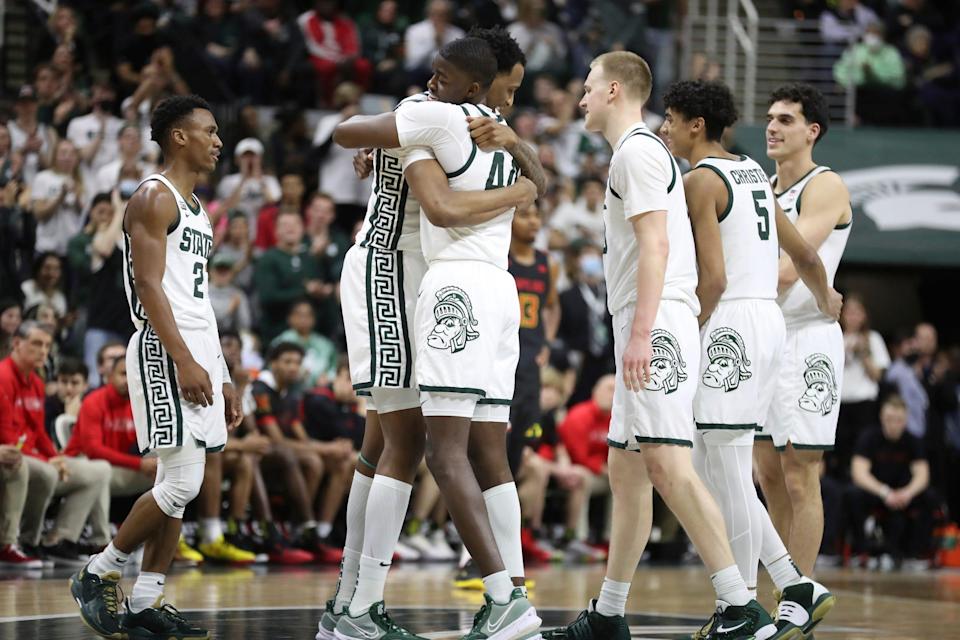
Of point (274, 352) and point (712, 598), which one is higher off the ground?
point (274, 352)

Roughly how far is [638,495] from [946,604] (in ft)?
12.6

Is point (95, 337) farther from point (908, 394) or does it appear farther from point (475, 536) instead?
point (908, 394)

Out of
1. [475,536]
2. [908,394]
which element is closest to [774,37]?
[908,394]

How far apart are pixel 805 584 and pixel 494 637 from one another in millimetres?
1618

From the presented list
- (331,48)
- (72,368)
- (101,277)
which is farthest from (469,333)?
(331,48)

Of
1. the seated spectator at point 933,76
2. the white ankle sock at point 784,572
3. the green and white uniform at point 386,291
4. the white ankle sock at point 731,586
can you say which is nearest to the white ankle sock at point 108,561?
the green and white uniform at point 386,291

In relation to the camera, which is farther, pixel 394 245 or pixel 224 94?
pixel 224 94

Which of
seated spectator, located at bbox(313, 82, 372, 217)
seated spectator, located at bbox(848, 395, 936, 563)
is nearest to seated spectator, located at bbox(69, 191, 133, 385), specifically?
seated spectator, located at bbox(313, 82, 372, 217)

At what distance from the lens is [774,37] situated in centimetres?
1872

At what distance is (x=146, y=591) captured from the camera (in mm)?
6113

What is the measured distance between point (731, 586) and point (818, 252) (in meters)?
2.00

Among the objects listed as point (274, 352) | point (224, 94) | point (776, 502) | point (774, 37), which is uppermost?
point (774, 37)

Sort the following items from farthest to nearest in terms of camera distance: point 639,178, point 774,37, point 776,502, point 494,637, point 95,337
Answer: point 774,37, point 95,337, point 776,502, point 639,178, point 494,637

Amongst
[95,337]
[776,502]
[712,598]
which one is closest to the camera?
[776,502]
